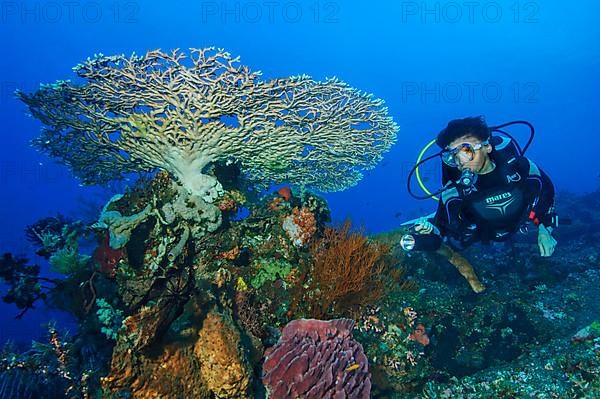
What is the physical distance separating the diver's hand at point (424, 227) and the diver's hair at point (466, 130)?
1.26 metres

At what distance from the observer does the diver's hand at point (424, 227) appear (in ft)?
17.1

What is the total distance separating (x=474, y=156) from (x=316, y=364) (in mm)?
3605

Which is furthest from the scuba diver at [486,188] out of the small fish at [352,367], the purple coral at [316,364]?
the small fish at [352,367]

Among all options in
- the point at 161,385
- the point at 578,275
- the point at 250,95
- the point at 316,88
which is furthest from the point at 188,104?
the point at 578,275

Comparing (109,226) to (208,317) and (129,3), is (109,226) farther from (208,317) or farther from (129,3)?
(129,3)

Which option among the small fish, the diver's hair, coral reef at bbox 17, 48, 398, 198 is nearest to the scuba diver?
the diver's hair

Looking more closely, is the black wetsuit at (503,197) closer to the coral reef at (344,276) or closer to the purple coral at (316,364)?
the coral reef at (344,276)

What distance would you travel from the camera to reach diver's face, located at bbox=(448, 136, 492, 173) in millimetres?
4809

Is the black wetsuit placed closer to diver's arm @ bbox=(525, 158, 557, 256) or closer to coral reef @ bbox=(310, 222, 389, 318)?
diver's arm @ bbox=(525, 158, 557, 256)

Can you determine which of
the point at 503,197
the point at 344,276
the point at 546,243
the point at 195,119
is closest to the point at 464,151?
the point at 503,197

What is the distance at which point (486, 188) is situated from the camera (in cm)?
500

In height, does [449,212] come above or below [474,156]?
below

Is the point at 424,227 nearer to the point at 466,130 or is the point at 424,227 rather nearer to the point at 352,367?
the point at 466,130

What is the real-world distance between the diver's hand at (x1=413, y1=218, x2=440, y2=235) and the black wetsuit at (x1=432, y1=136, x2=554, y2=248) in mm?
293
